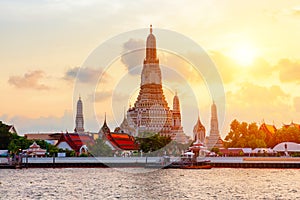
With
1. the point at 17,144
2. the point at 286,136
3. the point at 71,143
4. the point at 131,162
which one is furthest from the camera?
the point at 71,143

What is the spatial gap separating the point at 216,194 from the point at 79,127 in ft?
372

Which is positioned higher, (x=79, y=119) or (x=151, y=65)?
(x=151, y=65)

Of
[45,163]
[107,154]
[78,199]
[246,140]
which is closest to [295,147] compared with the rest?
[246,140]

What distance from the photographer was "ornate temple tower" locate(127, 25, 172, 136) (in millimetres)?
135625

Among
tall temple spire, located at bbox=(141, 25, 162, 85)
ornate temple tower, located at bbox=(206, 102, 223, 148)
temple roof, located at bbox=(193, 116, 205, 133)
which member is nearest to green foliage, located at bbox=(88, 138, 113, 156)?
ornate temple tower, located at bbox=(206, 102, 223, 148)

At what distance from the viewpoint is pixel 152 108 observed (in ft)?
453

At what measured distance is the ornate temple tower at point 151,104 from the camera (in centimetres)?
13562

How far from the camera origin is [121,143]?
114 meters

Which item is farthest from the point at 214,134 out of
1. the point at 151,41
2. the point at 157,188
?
the point at 157,188

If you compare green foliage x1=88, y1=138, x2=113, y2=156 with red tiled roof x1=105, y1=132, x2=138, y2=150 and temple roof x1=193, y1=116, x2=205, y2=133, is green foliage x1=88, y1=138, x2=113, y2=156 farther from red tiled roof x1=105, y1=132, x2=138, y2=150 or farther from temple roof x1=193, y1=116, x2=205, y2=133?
temple roof x1=193, y1=116, x2=205, y2=133

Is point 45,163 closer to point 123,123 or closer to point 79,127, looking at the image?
point 123,123

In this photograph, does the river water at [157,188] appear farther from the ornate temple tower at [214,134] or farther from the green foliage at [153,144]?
the ornate temple tower at [214,134]

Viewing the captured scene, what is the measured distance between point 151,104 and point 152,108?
35.8 inches

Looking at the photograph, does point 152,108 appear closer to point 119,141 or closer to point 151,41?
point 151,41
